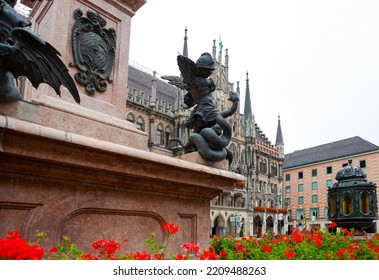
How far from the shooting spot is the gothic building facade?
41125mm

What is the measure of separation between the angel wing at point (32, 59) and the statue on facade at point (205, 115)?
6.12ft

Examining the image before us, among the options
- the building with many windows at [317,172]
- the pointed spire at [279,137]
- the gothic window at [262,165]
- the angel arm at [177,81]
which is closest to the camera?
the angel arm at [177,81]

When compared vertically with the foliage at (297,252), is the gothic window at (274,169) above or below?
above

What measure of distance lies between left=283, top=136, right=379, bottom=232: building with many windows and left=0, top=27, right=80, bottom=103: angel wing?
5360cm

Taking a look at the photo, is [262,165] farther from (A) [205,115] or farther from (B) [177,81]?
(A) [205,115]

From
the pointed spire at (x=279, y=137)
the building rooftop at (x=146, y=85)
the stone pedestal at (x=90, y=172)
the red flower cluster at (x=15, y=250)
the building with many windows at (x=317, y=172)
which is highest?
the building rooftop at (x=146, y=85)

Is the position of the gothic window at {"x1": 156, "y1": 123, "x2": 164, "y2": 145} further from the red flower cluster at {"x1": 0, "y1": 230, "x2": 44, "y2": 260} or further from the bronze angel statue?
the red flower cluster at {"x1": 0, "y1": 230, "x2": 44, "y2": 260}

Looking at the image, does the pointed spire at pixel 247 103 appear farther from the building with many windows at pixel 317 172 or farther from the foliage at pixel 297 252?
the foliage at pixel 297 252

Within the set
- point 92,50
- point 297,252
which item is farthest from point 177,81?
point 297,252

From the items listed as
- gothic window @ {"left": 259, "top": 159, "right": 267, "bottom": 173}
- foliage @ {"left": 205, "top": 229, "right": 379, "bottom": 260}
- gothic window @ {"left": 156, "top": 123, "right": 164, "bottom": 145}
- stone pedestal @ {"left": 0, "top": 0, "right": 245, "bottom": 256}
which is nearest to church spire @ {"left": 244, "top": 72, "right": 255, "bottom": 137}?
gothic window @ {"left": 259, "top": 159, "right": 267, "bottom": 173}

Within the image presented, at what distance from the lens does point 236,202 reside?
160ft

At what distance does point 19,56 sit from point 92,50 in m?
1.57

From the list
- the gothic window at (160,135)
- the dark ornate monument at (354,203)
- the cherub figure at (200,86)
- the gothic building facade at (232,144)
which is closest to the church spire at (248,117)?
the gothic building facade at (232,144)

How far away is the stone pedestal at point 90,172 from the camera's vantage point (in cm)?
308
